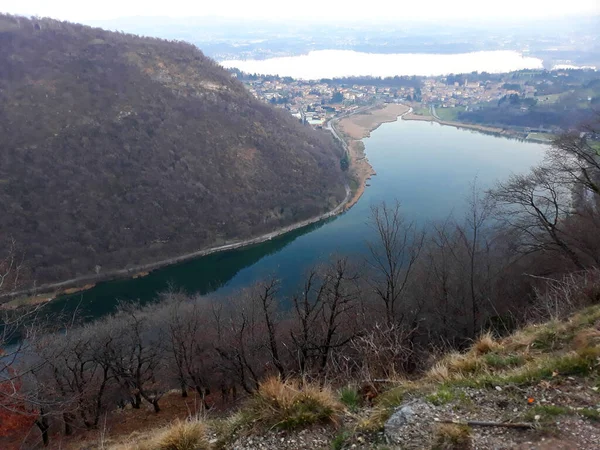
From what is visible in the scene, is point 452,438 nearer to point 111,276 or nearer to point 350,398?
point 350,398

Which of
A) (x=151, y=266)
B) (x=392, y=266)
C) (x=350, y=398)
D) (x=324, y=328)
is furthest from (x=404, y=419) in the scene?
(x=151, y=266)

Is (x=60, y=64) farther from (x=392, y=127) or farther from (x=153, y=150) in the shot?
(x=392, y=127)

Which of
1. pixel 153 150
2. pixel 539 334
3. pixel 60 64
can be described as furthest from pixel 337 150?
pixel 539 334

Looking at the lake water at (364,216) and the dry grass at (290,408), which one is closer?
the dry grass at (290,408)

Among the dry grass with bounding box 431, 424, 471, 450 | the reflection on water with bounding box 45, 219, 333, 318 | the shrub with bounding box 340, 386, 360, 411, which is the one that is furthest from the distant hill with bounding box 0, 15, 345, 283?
the dry grass with bounding box 431, 424, 471, 450

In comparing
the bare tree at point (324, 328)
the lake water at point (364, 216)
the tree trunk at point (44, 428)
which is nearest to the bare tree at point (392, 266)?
the bare tree at point (324, 328)

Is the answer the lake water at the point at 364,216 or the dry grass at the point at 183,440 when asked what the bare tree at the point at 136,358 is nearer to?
the lake water at the point at 364,216
